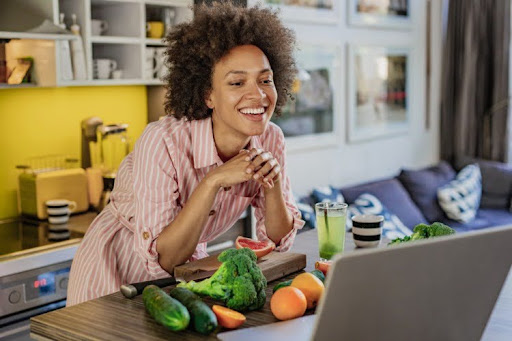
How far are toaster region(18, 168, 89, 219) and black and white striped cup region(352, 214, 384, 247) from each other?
1.72 metres

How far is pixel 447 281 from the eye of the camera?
1.21 meters

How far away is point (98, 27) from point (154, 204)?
6.07ft

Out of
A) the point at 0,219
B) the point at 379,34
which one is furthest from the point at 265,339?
the point at 379,34

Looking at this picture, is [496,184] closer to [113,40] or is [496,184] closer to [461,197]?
[461,197]

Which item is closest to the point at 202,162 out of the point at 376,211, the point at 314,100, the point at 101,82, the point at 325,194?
the point at 101,82

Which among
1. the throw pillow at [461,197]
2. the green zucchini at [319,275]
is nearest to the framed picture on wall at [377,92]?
the throw pillow at [461,197]

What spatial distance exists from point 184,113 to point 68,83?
1.28 metres

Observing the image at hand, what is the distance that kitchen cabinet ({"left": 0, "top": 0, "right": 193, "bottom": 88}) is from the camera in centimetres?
316

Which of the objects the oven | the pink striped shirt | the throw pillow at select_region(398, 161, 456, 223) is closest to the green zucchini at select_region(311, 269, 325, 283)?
the pink striped shirt

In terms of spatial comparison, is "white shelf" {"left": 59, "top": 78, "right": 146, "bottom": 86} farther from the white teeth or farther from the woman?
the white teeth

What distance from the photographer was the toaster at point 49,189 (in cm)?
332

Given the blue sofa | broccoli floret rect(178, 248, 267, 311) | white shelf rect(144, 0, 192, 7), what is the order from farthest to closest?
the blue sofa
white shelf rect(144, 0, 192, 7)
broccoli floret rect(178, 248, 267, 311)

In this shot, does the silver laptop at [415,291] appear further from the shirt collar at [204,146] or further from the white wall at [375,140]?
the white wall at [375,140]

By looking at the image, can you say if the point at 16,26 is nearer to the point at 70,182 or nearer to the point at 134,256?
the point at 70,182
